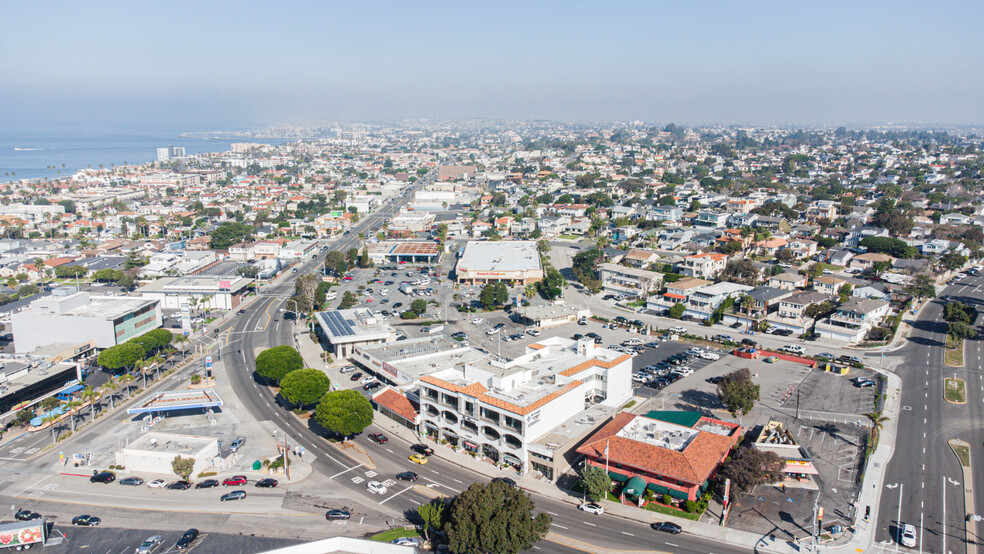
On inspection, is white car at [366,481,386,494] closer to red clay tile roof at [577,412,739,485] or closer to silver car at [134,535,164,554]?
silver car at [134,535,164,554]

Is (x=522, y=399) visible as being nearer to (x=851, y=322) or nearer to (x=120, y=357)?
(x=120, y=357)

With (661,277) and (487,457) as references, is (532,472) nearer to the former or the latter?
(487,457)

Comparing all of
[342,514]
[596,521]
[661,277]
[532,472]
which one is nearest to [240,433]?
[342,514]

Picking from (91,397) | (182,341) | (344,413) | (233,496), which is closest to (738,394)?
(344,413)

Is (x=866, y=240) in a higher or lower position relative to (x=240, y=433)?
higher

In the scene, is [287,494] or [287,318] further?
[287,318]

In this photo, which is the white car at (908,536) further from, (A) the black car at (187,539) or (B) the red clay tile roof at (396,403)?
(A) the black car at (187,539)

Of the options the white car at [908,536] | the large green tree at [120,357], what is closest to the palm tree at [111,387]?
the large green tree at [120,357]

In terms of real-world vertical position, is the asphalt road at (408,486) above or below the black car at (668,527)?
below
